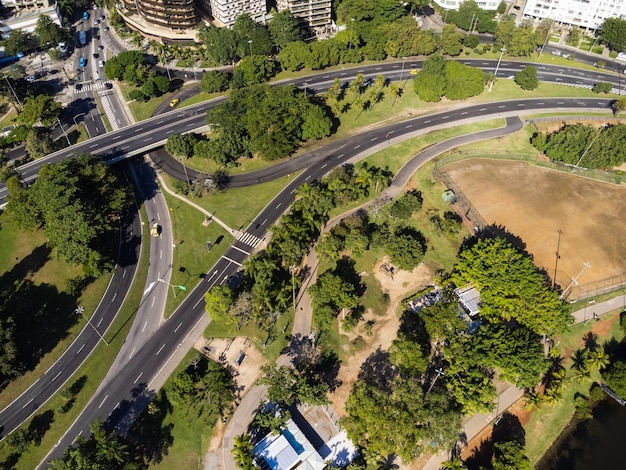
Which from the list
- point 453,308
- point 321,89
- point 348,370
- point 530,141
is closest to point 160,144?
point 321,89

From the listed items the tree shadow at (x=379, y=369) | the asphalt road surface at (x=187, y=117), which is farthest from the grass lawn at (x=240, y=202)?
the tree shadow at (x=379, y=369)

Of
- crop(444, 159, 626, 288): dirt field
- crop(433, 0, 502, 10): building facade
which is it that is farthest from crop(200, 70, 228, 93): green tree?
crop(433, 0, 502, 10): building facade

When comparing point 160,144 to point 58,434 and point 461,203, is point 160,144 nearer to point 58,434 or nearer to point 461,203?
point 58,434

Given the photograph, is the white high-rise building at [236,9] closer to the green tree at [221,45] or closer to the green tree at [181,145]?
the green tree at [221,45]

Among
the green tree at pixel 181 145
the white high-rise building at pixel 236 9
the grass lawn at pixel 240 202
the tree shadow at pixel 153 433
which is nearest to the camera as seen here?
the tree shadow at pixel 153 433

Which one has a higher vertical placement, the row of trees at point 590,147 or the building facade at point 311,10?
the building facade at point 311,10

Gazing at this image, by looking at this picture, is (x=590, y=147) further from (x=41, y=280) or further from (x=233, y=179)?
(x=41, y=280)
